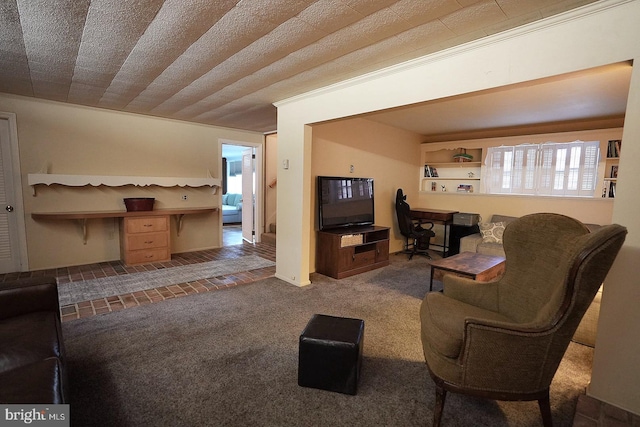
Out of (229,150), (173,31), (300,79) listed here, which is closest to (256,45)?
(173,31)

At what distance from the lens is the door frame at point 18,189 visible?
3.77 metres

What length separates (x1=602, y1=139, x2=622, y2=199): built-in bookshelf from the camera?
416cm

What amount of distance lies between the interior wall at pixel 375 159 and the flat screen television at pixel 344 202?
137mm

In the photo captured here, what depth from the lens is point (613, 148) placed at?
4172 mm

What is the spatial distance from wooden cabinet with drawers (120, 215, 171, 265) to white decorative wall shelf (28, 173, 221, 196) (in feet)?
2.09

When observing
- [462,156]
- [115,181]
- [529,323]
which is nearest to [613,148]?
[462,156]

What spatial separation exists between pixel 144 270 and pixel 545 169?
20.9 ft

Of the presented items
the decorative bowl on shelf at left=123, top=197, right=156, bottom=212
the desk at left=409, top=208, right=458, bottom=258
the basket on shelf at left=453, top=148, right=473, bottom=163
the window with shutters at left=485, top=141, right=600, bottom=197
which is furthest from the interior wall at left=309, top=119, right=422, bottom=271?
the decorative bowl on shelf at left=123, top=197, right=156, bottom=212

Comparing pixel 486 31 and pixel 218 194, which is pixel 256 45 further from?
pixel 218 194

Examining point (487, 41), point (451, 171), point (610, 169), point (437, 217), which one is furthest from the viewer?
point (451, 171)

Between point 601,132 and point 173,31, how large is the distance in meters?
5.52

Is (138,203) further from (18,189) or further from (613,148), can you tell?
(613,148)
